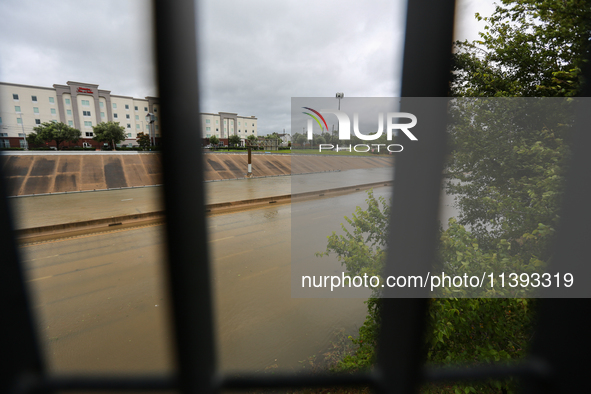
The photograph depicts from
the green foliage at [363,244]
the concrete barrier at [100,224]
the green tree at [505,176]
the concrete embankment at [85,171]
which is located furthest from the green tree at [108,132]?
the green tree at [505,176]

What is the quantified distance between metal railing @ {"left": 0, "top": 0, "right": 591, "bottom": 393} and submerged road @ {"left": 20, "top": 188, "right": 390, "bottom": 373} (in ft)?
6.19

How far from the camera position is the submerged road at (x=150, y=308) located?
3.84 metres

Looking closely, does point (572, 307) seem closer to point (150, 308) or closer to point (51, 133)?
point (150, 308)

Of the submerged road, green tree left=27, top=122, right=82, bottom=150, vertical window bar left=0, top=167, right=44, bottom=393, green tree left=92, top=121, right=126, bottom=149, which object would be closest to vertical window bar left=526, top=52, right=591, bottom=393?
vertical window bar left=0, top=167, right=44, bottom=393

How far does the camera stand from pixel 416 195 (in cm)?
50

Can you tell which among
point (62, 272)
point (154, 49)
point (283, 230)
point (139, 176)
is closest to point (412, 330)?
point (154, 49)

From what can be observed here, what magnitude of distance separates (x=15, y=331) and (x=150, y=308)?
501cm

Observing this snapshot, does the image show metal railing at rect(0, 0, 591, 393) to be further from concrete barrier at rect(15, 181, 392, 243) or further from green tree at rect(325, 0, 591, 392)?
concrete barrier at rect(15, 181, 392, 243)

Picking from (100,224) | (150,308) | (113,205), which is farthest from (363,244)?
(113,205)

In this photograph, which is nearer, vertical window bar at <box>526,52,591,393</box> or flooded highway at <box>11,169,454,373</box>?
vertical window bar at <box>526,52,591,393</box>

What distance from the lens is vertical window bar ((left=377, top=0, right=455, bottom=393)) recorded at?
0.47 meters

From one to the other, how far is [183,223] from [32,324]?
0.39 meters

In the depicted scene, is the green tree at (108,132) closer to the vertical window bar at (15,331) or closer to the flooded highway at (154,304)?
the flooded highway at (154,304)

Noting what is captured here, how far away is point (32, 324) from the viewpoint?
558mm
